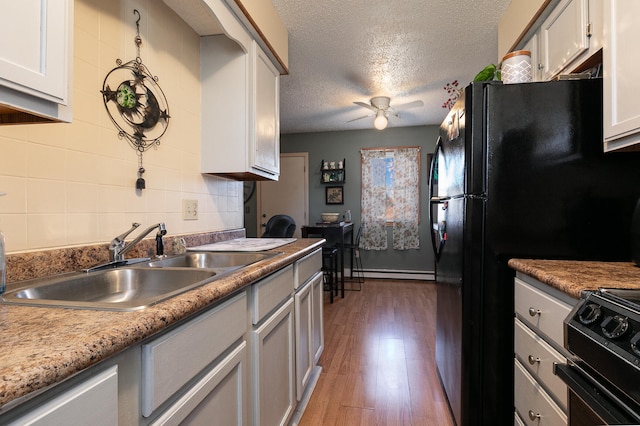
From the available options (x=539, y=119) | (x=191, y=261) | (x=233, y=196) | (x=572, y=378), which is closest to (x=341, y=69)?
(x=233, y=196)

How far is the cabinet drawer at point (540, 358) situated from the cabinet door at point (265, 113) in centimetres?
159

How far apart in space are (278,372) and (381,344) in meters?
1.49

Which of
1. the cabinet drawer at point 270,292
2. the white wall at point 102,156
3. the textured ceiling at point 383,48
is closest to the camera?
the white wall at point 102,156

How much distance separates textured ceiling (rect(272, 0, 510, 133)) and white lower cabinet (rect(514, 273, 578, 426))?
1865 millimetres

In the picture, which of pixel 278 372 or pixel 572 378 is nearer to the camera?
pixel 572 378

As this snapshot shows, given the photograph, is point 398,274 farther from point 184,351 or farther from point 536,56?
point 184,351

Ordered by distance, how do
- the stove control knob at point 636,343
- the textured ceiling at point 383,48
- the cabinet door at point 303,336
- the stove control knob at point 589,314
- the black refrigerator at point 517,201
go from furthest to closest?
the textured ceiling at point 383,48 → the cabinet door at point 303,336 → the black refrigerator at point 517,201 → the stove control knob at point 589,314 → the stove control knob at point 636,343

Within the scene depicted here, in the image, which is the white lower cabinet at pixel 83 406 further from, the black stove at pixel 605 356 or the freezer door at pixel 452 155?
the freezer door at pixel 452 155

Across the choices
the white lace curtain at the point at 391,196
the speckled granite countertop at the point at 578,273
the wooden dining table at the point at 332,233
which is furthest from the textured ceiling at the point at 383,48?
the speckled granite countertop at the point at 578,273

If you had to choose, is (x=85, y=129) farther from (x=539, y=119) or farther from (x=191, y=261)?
(x=539, y=119)

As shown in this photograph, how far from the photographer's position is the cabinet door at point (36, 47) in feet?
2.09

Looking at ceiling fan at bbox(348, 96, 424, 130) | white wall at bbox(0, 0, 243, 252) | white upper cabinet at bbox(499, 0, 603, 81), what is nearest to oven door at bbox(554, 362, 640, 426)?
white upper cabinet at bbox(499, 0, 603, 81)

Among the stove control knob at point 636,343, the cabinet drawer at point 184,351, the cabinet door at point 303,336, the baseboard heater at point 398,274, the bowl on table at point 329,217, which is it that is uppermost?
the bowl on table at point 329,217

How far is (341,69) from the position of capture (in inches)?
119
